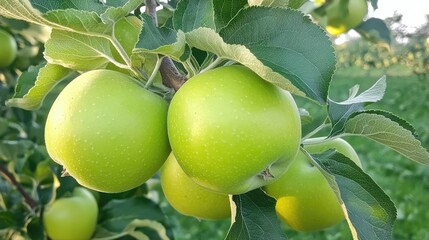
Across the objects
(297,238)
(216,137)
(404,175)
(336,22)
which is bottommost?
(404,175)

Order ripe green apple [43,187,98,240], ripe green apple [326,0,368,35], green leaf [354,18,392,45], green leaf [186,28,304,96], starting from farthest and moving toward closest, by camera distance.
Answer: green leaf [354,18,392,45] → ripe green apple [326,0,368,35] → ripe green apple [43,187,98,240] → green leaf [186,28,304,96]

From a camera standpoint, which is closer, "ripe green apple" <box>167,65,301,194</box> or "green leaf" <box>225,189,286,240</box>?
"ripe green apple" <box>167,65,301,194</box>

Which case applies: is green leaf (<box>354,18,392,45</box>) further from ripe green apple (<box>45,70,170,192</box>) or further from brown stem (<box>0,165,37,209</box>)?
ripe green apple (<box>45,70,170,192</box>)

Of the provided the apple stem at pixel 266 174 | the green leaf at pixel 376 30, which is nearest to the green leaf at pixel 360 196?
the apple stem at pixel 266 174

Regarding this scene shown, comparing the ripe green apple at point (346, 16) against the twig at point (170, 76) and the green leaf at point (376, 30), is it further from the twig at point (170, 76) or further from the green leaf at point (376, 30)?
the twig at point (170, 76)

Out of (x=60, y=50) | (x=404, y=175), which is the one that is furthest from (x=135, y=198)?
(x=404, y=175)

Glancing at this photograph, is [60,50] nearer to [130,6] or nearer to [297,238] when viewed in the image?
[130,6]

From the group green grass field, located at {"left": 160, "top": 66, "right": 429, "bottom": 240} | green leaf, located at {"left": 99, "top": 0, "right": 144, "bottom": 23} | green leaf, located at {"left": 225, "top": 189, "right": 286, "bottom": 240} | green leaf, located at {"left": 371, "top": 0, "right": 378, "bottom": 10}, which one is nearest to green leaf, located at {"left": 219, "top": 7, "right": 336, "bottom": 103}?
green leaf, located at {"left": 99, "top": 0, "right": 144, "bottom": 23}
